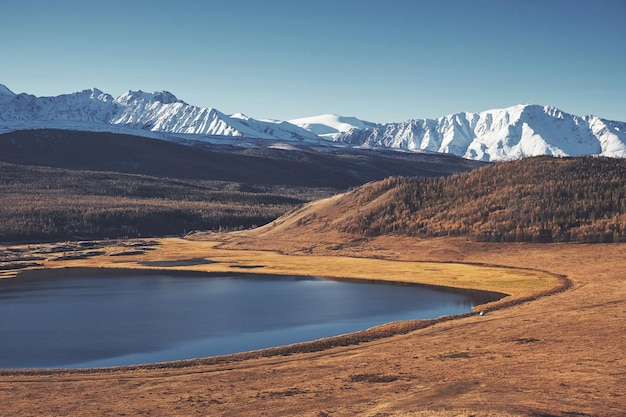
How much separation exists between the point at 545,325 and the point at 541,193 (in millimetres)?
81146

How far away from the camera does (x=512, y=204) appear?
134250mm

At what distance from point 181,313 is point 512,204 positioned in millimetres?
77953

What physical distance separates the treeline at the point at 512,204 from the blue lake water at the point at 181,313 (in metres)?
38.9

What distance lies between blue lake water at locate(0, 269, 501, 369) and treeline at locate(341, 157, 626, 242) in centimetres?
3886

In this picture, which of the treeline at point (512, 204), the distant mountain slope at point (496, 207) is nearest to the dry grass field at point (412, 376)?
the treeline at point (512, 204)

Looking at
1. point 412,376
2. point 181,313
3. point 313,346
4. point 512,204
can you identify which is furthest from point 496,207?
point 412,376

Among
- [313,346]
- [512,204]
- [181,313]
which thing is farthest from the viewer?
[512,204]

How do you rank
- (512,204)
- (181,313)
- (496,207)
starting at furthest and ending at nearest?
1. (496,207)
2. (512,204)
3. (181,313)

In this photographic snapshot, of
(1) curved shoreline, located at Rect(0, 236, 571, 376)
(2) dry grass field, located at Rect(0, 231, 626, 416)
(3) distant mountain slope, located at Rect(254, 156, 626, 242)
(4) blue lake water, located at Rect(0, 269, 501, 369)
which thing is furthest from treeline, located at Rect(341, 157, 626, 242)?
(1) curved shoreline, located at Rect(0, 236, 571, 376)

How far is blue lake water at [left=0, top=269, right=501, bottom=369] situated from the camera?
187ft

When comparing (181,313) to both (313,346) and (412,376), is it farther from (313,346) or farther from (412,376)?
(412,376)

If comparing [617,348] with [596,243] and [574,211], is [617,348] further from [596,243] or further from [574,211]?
[574,211]

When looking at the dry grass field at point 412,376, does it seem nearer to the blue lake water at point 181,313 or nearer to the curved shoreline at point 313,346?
the curved shoreline at point 313,346

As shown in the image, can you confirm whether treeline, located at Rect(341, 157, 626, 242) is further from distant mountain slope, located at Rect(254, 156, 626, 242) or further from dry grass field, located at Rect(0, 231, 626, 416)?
dry grass field, located at Rect(0, 231, 626, 416)
